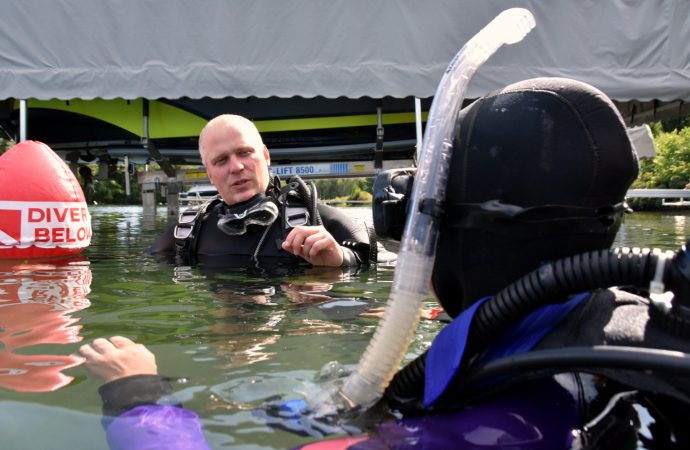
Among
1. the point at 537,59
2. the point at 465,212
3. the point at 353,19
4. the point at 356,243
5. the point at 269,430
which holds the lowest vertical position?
the point at 269,430

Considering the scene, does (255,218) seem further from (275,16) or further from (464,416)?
(464,416)

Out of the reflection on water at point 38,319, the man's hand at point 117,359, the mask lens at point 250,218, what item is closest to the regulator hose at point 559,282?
the man's hand at point 117,359

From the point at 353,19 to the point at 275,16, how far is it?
24.5 inches

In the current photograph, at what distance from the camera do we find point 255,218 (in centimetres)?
314

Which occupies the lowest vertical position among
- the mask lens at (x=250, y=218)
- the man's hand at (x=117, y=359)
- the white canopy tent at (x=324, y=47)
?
the man's hand at (x=117, y=359)

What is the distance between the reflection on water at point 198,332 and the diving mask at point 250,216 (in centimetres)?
26

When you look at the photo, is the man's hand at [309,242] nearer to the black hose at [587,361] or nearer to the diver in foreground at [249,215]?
the diver in foreground at [249,215]

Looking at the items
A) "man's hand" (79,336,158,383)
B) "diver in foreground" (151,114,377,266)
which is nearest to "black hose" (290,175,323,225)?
"diver in foreground" (151,114,377,266)

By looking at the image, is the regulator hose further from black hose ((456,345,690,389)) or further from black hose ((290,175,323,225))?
black hose ((290,175,323,225))

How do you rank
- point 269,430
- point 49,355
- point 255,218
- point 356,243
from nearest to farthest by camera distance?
1. point 269,430
2. point 49,355
3. point 255,218
4. point 356,243

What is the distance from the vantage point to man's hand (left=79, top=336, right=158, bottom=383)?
4.61ft

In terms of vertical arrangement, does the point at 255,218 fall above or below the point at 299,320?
above

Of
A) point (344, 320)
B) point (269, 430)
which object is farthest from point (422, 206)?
point (344, 320)

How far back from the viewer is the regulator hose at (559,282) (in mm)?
811
